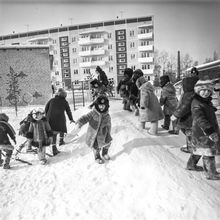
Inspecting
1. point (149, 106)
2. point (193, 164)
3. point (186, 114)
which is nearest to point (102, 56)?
point (149, 106)

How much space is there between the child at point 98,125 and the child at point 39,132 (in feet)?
1.96

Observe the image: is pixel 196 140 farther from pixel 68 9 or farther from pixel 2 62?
pixel 2 62

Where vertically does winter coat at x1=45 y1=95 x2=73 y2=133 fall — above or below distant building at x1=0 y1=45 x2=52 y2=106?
below

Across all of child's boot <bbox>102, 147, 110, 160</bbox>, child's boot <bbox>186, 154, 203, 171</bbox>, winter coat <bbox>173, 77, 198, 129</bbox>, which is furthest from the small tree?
child's boot <bbox>186, 154, 203, 171</bbox>

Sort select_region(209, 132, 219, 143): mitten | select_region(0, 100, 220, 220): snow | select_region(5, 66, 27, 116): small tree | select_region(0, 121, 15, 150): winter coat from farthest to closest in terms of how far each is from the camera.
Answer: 1. select_region(5, 66, 27, 116): small tree
2. select_region(0, 121, 15, 150): winter coat
3. select_region(209, 132, 219, 143): mitten
4. select_region(0, 100, 220, 220): snow

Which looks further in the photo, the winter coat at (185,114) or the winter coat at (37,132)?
the winter coat at (37,132)

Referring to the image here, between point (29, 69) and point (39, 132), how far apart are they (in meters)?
2.45

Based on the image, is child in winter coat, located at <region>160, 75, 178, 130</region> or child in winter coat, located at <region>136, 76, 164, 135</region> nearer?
child in winter coat, located at <region>136, 76, 164, 135</region>

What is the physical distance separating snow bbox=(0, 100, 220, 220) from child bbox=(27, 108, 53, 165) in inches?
6.5

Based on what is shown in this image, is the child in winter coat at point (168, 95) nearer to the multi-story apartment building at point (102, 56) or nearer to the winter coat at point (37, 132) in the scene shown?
the winter coat at point (37, 132)

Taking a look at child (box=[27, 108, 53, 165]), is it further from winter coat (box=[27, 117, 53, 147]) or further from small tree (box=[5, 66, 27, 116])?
small tree (box=[5, 66, 27, 116])

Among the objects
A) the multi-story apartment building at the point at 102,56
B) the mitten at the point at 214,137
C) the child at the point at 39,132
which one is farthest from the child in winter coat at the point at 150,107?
the multi-story apartment building at the point at 102,56

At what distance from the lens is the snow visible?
1534 millimetres

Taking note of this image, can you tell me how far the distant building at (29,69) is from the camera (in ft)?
11.8
